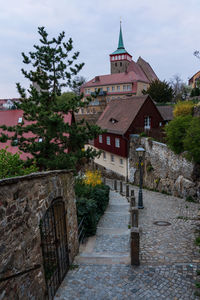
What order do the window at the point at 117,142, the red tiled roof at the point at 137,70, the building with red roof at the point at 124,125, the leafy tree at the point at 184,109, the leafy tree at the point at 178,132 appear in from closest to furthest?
the leafy tree at the point at 178,132 → the leafy tree at the point at 184,109 → the building with red roof at the point at 124,125 → the window at the point at 117,142 → the red tiled roof at the point at 137,70

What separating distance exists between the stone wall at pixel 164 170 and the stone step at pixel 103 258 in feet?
31.3

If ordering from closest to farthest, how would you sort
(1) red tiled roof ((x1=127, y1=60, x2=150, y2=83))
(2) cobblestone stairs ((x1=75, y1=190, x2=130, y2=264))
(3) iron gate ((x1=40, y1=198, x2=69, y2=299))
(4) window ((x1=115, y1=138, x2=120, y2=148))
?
(3) iron gate ((x1=40, y1=198, x2=69, y2=299)), (2) cobblestone stairs ((x1=75, y1=190, x2=130, y2=264)), (4) window ((x1=115, y1=138, x2=120, y2=148)), (1) red tiled roof ((x1=127, y1=60, x2=150, y2=83))

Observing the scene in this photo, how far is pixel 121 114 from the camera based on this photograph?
27391mm

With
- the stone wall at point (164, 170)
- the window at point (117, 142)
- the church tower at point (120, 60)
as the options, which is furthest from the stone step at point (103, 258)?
the church tower at point (120, 60)

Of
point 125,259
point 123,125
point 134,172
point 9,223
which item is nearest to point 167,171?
point 134,172

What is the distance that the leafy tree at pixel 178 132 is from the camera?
52.6 feet

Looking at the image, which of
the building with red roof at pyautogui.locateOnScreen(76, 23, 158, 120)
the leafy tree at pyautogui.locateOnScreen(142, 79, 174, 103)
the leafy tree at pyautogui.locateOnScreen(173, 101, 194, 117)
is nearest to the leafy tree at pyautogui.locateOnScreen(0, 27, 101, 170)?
the leafy tree at pyautogui.locateOnScreen(173, 101, 194, 117)

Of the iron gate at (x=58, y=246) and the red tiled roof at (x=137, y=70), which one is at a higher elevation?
the red tiled roof at (x=137, y=70)

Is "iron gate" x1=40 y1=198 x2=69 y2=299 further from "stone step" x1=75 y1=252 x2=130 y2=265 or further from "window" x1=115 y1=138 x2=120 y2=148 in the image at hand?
"window" x1=115 y1=138 x2=120 y2=148

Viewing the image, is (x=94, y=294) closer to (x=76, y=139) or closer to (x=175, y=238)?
(x=175, y=238)

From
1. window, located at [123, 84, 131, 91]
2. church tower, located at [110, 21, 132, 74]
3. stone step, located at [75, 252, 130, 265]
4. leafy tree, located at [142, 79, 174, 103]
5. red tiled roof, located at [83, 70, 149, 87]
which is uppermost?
Result: church tower, located at [110, 21, 132, 74]

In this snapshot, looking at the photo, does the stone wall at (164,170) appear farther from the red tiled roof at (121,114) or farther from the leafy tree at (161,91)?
the leafy tree at (161,91)

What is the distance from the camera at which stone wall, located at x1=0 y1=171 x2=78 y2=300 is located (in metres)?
3.42

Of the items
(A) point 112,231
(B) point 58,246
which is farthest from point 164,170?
(B) point 58,246
